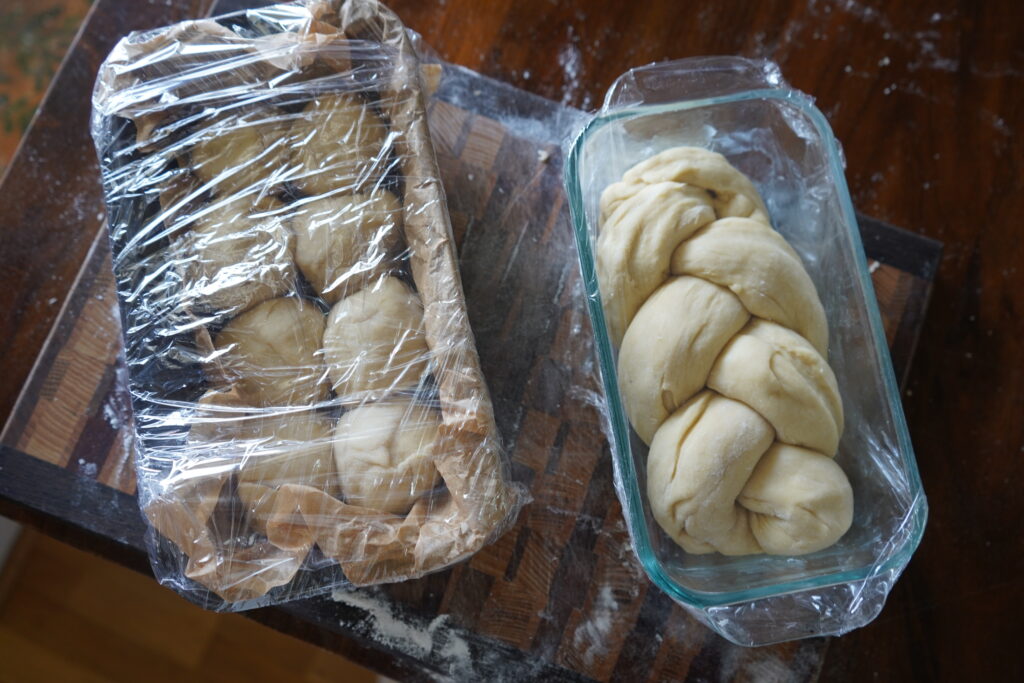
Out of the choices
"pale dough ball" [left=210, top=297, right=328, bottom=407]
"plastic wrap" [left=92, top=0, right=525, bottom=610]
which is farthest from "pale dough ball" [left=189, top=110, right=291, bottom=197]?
"pale dough ball" [left=210, top=297, right=328, bottom=407]

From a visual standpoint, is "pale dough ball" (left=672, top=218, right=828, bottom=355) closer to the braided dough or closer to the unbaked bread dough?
the braided dough

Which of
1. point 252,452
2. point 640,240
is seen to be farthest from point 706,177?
point 252,452

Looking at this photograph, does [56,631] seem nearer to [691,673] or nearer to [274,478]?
[274,478]

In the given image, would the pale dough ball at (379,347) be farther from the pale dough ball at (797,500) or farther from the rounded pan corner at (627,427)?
the pale dough ball at (797,500)

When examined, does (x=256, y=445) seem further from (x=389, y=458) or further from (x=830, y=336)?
(x=830, y=336)

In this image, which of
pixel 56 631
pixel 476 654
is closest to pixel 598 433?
pixel 476 654

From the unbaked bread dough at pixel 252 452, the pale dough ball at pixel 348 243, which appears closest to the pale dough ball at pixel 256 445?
the unbaked bread dough at pixel 252 452
